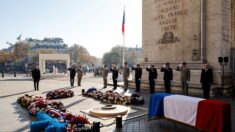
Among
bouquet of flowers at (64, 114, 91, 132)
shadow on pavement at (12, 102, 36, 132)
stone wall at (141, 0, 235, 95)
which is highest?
stone wall at (141, 0, 235, 95)

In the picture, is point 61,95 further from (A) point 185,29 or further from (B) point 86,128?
(A) point 185,29

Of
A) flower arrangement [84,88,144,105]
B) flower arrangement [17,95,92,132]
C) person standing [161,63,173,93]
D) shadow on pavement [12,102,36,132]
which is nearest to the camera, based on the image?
flower arrangement [17,95,92,132]

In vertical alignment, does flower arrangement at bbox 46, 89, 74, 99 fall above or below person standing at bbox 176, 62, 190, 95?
below

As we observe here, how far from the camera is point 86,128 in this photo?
7.44 meters

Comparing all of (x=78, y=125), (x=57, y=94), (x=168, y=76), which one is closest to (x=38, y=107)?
(x=78, y=125)

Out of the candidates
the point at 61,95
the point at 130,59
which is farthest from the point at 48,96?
the point at 130,59

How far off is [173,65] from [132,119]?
9.55 metres

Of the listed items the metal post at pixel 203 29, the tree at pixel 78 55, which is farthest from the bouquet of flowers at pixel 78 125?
the tree at pixel 78 55

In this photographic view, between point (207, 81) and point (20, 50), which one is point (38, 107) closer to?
point (207, 81)

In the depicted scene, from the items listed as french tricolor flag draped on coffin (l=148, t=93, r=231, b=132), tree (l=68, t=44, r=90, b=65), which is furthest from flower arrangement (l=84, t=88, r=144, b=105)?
tree (l=68, t=44, r=90, b=65)

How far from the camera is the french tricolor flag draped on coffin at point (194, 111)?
6500 millimetres

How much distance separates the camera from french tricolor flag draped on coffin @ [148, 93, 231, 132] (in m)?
6.50

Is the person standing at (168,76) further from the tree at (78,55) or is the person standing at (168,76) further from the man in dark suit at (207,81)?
the tree at (78,55)

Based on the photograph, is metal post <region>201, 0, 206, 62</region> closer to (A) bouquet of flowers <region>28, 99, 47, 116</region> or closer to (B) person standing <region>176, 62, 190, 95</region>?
(B) person standing <region>176, 62, 190, 95</region>
